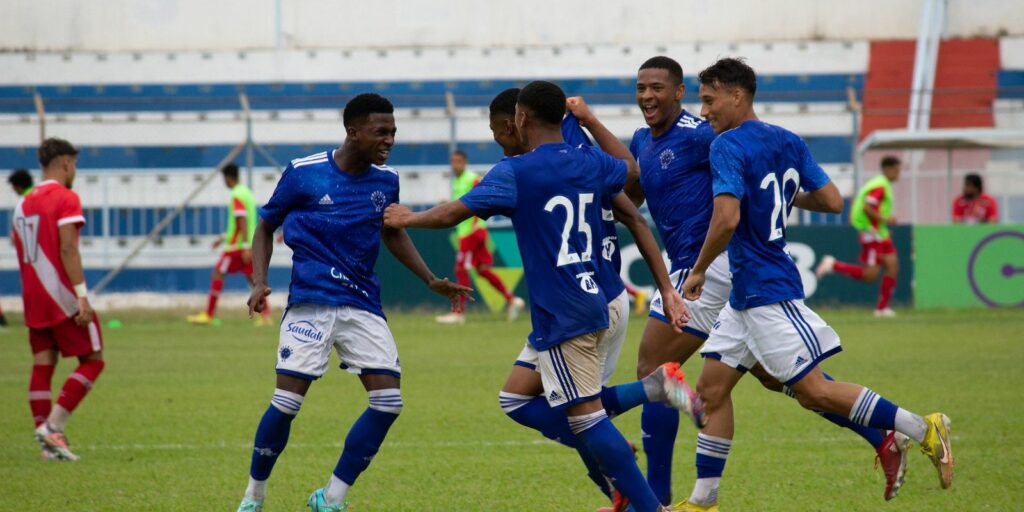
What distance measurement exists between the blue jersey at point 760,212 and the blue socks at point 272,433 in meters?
2.25

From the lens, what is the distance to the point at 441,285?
6.67 metres

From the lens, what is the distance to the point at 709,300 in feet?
22.8

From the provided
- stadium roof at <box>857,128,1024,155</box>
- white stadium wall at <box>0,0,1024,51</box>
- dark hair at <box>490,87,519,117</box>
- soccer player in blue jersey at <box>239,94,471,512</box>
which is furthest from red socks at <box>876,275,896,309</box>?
white stadium wall at <box>0,0,1024,51</box>

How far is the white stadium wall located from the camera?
1355 inches

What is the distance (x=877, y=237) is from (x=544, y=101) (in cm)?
1457

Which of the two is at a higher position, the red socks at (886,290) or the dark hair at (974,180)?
the dark hair at (974,180)

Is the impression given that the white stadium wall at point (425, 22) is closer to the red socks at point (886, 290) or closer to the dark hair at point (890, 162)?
the dark hair at point (890, 162)

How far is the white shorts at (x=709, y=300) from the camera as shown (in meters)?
6.93

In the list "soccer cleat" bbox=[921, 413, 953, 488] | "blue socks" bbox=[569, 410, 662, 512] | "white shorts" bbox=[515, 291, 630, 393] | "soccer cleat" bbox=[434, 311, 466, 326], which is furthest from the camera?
"soccer cleat" bbox=[434, 311, 466, 326]

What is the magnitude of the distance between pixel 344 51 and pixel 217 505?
28138mm

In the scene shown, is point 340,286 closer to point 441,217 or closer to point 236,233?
point 441,217

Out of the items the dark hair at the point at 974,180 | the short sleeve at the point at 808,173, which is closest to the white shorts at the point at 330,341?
the short sleeve at the point at 808,173

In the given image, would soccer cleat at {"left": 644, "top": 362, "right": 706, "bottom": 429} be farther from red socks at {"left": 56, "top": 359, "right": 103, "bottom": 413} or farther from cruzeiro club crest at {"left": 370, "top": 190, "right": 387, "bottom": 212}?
red socks at {"left": 56, "top": 359, "right": 103, "bottom": 413}

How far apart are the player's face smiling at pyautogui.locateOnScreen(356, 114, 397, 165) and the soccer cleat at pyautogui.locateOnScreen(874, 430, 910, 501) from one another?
292cm
